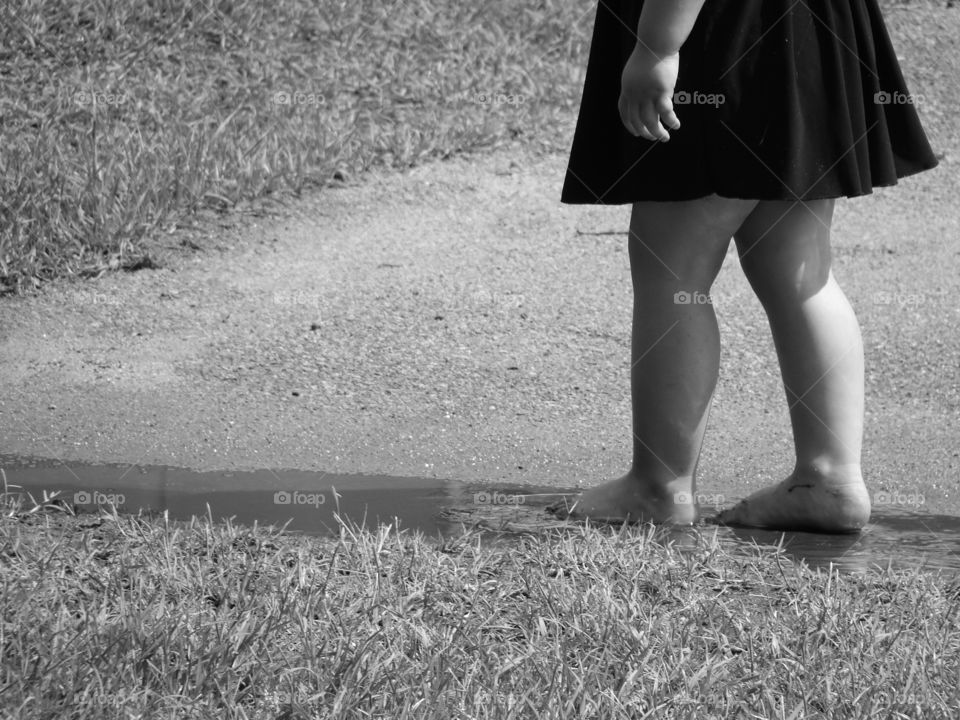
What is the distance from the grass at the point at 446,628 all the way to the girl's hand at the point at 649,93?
2.65 feet

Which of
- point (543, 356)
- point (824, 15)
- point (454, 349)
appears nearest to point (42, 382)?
point (454, 349)

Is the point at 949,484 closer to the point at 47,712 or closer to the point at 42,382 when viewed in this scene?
the point at 47,712

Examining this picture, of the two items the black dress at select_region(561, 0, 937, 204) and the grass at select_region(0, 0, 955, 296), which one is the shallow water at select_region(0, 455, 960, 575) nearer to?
the black dress at select_region(561, 0, 937, 204)

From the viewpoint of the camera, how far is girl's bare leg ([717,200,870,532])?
2.79 m

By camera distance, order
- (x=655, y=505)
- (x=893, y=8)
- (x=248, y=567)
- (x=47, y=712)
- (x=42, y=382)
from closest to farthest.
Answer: (x=47, y=712) < (x=248, y=567) < (x=655, y=505) < (x=42, y=382) < (x=893, y=8)

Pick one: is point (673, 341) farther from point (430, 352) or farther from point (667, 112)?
point (430, 352)

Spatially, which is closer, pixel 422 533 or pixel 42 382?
pixel 422 533

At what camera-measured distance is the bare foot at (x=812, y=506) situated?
2846mm

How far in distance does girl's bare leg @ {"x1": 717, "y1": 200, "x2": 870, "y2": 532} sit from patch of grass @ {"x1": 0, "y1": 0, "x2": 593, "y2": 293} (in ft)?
10.00

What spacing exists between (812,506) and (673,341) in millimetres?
479

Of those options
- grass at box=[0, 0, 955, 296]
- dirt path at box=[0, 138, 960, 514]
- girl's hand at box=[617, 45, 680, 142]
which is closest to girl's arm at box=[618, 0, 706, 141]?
girl's hand at box=[617, 45, 680, 142]

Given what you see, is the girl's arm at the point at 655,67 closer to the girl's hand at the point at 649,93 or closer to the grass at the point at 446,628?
the girl's hand at the point at 649,93

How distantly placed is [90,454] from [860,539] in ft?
6.64

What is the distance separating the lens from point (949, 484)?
3.44 m
